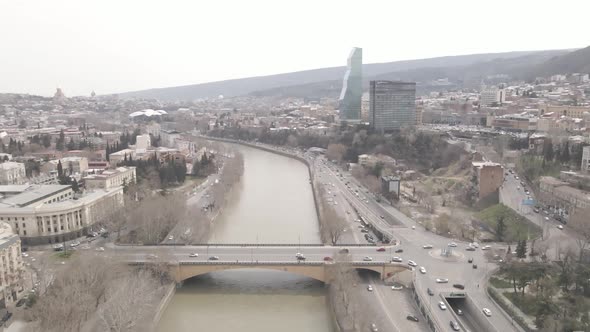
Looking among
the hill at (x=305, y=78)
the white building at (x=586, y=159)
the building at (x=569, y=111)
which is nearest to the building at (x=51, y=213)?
the white building at (x=586, y=159)

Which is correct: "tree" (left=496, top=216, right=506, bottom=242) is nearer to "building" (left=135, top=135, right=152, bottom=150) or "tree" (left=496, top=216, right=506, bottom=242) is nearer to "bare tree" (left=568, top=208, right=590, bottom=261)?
"bare tree" (left=568, top=208, right=590, bottom=261)

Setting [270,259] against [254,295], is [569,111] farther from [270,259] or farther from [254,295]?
[254,295]

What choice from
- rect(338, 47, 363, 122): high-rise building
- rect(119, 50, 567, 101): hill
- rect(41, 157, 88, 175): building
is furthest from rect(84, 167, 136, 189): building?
rect(119, 50, 567, 101): hill

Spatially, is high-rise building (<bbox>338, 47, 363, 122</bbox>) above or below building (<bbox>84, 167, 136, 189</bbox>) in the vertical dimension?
above

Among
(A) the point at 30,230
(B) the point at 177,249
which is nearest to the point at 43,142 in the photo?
(A) the point at 30,230

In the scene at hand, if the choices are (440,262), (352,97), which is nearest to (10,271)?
(440,262)

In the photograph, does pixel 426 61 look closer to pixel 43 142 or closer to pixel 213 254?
pixel 43 142
